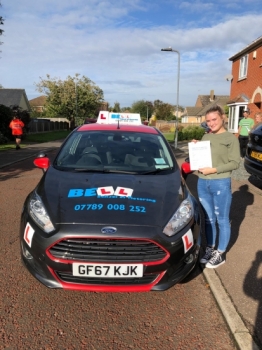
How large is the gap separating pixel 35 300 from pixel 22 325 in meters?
0.34

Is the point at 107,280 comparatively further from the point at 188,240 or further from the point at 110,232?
the point at 188,240

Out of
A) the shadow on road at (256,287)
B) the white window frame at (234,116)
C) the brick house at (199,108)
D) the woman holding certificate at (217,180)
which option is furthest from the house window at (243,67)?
the brick house at (199,108)

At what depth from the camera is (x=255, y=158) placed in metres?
6.48

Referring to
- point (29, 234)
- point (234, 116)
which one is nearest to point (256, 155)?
point (29, 234)

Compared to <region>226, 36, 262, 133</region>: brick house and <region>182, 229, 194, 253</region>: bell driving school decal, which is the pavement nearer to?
<region>182, 229, 194, 253</region>: bell driving school decal

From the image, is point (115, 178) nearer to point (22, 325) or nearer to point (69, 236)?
point (69, 236)

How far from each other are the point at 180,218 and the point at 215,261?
1.08m

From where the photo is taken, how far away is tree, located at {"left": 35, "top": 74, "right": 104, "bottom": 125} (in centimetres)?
4872

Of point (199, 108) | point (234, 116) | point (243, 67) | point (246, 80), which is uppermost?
point (243, 67)

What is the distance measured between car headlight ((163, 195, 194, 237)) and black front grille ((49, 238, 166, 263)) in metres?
0.21

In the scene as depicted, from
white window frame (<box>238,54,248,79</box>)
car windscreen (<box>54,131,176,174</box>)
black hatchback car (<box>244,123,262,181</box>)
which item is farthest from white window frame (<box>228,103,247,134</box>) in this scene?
car windscreen (<box>54,131,176,174</box>)

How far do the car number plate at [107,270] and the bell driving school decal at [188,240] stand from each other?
447 mm

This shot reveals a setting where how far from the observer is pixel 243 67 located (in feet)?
62.3

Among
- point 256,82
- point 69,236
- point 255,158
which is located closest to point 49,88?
point 256,82
